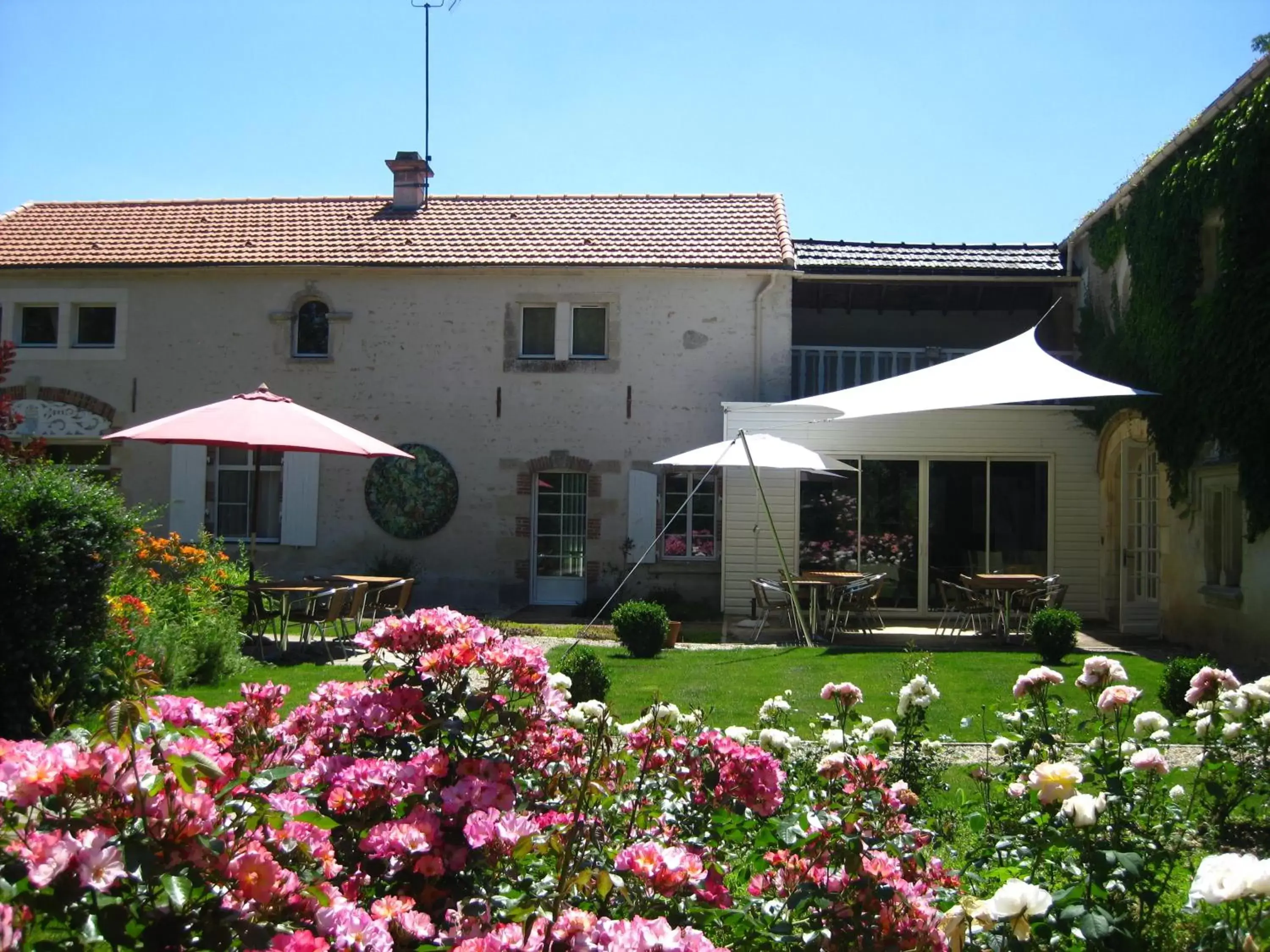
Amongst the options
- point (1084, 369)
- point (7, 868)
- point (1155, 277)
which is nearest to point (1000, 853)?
point (7, 868)

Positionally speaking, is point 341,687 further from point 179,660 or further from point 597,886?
point 179,660

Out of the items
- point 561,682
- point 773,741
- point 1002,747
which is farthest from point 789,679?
point 561,682

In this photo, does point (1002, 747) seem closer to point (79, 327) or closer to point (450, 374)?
point (450, 374)

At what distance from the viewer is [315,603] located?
36.4ft

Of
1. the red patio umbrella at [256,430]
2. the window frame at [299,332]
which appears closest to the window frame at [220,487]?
the window frame at [299,332]

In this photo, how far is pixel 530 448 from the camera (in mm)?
16672

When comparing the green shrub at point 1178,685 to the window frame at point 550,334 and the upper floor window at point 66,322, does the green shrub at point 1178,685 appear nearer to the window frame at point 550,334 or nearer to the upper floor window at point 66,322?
the window frame at point 550,334

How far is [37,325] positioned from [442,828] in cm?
1774

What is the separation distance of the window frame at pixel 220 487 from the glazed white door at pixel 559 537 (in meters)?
3.69

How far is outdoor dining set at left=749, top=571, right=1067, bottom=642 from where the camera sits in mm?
12258

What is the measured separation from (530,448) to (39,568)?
1049 cm

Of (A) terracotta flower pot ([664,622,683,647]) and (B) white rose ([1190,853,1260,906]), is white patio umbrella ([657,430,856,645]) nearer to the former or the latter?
(A) terracotta flower pot ([664,622,683,647])

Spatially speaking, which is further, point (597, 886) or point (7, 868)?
point (597, 886)

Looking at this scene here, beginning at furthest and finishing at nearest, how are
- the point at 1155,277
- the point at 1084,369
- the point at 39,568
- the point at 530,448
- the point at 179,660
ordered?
the point at 530,448 → the point at 1084,369 → the point at 1155,277 → the point at 179,660 → the point at 39,568
